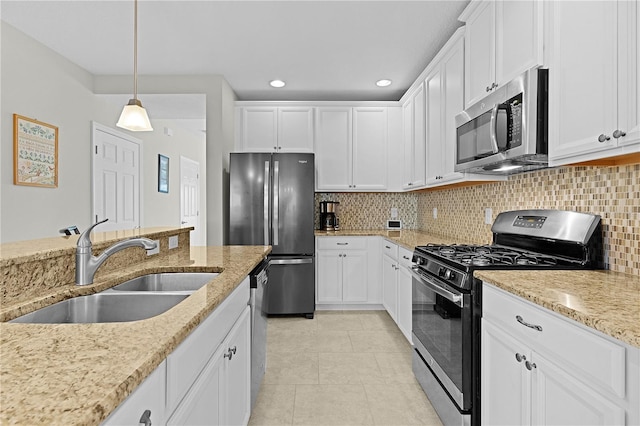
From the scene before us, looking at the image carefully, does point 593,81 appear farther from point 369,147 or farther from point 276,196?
point 369,147

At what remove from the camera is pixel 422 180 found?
3.50 metres

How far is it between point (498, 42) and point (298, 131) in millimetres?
2634

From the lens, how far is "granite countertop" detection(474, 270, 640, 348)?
0.97m

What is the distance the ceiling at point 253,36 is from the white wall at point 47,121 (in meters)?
0.17

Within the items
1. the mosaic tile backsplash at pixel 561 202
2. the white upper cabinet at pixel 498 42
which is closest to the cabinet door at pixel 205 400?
the mosaic tile backsplash at pixel 561 202

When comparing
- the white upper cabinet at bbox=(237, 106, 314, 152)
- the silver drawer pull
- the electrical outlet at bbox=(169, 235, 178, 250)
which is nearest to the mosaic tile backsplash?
the silver drawer pull

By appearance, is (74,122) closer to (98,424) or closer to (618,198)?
(98,424)

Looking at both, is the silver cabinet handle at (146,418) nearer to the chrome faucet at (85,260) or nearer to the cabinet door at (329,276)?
the chrome faucet at (85,260)

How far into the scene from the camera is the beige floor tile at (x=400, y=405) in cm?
208

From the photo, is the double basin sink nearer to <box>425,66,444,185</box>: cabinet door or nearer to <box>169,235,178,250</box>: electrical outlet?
Result: <box>169,235,178,250</box>: electrical outlet

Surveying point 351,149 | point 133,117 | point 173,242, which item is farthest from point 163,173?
point 173,242

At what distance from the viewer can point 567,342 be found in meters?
1.13

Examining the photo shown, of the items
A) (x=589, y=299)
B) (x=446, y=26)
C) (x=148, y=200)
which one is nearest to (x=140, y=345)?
(x=589, y=299)

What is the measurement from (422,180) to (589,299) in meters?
2.38
